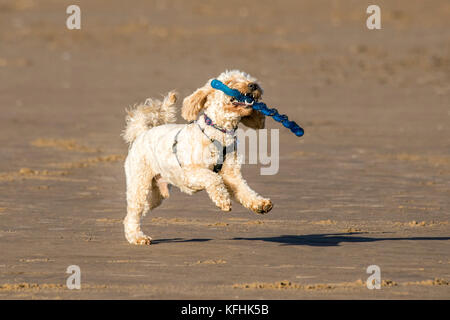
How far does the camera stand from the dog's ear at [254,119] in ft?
31.1

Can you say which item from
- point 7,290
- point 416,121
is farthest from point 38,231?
point 416,121

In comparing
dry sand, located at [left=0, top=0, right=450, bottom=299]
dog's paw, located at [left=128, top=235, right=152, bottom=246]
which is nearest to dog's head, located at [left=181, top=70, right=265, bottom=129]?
dry sand, located at [left=0, top=0, right=450, bottom=299]

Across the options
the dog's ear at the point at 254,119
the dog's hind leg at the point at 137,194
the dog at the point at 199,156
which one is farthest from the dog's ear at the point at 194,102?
the dog's hind leg at the point at 137,194

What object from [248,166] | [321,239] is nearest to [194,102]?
[321,239]

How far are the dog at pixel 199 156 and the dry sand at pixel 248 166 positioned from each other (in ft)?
1.51

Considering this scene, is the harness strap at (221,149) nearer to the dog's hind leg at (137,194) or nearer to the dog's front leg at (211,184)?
the dog's front leg at (211,184)

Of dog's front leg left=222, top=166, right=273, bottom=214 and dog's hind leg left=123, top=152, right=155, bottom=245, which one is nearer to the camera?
dog's front leg left=222, top=166, right=273, bottom=214

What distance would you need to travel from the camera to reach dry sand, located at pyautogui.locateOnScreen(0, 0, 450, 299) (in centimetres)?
916

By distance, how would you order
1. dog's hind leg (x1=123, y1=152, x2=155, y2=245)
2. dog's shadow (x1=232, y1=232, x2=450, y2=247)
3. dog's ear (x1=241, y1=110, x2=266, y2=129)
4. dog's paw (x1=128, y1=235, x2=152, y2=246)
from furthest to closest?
dog's shadow (x1=232, y1=232, x2=450, y2=247), dog's paw (x1=128, y1=235, x2=152, y2=246), dog's hind leg (x1=123, y1=152, x2=155, y2=245), dog's ear (x1=241, y1=110, x2=266, y2=129)

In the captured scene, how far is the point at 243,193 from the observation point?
31.1 feet

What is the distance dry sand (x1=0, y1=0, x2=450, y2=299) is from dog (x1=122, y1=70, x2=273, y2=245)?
1.51 ft

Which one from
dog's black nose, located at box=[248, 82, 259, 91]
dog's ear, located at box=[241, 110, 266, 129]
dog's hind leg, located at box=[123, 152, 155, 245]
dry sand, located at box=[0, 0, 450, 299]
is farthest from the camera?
dog's hind leg, located at box=[123, 152, 155, 245]

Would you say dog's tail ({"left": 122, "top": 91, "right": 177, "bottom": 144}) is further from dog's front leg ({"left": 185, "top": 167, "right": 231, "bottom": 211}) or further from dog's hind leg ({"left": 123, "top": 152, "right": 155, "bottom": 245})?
dog's front leg ({"left": 185, "top": 167, "right": 231, "bottom": 211})

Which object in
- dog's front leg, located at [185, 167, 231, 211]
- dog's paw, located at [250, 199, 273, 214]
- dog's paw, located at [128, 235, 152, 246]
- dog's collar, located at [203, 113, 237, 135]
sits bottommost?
dog's paw, located at [128, 235, 152, 246]
